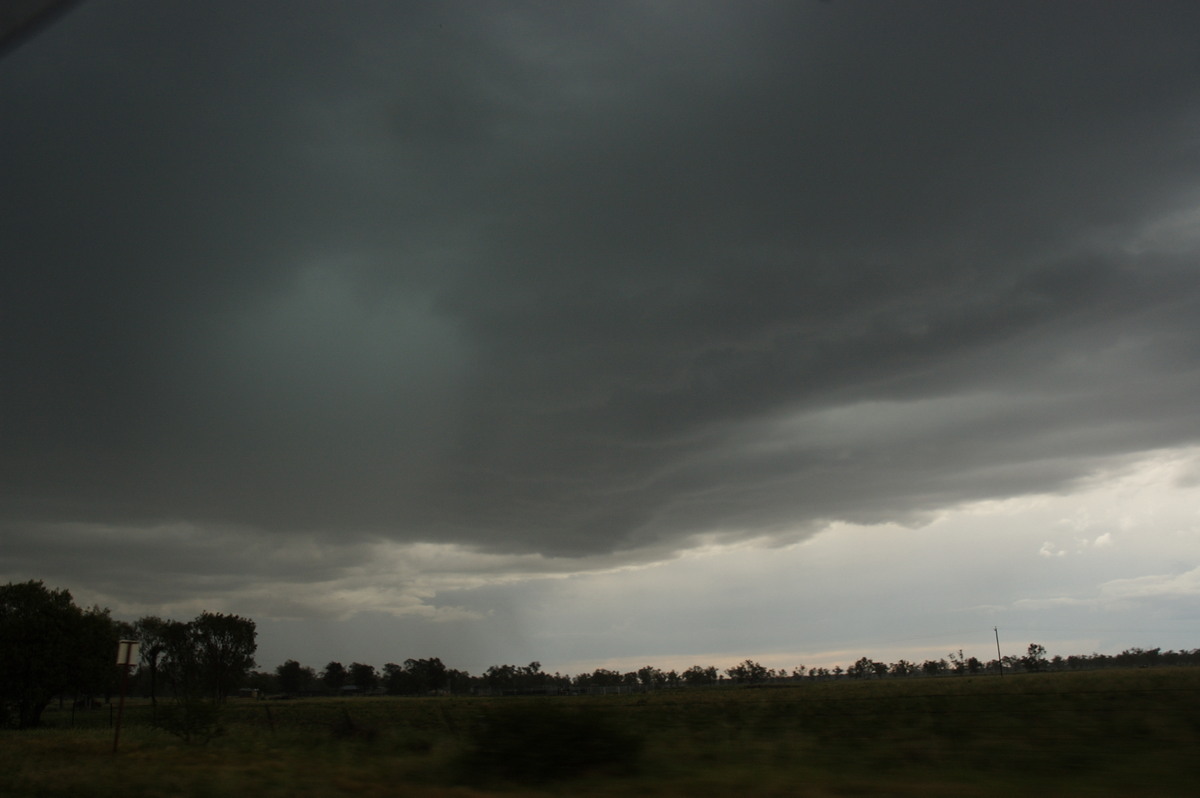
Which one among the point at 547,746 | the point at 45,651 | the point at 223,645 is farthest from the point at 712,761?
the point at 223,645

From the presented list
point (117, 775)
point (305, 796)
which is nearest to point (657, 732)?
point (305, 796)

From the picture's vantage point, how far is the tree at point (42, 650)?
236ft

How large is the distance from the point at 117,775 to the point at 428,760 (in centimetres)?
721

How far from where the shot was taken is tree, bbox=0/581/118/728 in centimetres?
7194

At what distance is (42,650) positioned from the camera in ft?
241

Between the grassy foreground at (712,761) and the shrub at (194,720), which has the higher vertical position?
the grassy foreground at (712,761)

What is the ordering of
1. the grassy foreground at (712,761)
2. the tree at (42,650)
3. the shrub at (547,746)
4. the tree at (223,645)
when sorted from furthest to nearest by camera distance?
the tree at (223,645) → the tree at (42,650) → the shrub at (547,746) → the grassy foreground at (712,761)

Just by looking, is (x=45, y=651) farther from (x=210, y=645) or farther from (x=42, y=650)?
(x=210, y=645)

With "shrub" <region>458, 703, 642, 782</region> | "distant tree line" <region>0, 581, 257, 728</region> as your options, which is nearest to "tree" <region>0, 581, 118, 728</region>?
"distant tree line" <region>0, 581, 257, 728</region>

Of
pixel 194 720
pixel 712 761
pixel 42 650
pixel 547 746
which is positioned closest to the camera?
pixel 547 746

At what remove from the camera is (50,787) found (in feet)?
Answer: 52.6

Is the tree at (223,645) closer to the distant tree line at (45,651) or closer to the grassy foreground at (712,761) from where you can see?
the distant tree line at (45,651)

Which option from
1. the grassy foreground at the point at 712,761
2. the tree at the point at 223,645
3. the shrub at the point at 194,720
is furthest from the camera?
the tree at the point at 223,645

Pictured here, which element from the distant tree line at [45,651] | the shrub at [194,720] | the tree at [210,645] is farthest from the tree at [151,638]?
the shrub at [194,720]
